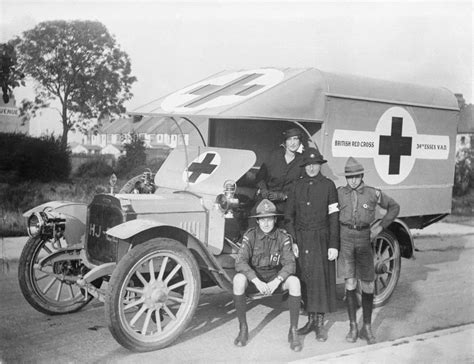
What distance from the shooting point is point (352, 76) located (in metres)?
5.79

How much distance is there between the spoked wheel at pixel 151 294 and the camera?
409cm

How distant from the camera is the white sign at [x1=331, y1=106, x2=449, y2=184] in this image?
18.6 feet

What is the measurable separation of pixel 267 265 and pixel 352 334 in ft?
3.31

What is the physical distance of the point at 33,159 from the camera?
12.4 metres

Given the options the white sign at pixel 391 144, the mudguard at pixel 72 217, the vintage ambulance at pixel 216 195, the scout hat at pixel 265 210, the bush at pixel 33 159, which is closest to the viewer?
the vintage ambulance at pixel 216 195

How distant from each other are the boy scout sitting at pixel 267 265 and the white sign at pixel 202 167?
0.93m

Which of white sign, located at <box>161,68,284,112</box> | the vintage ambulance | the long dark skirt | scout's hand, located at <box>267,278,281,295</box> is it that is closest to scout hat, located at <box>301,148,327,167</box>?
the vintage ambulance

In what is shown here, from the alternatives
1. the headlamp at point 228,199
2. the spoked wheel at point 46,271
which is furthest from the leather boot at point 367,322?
the spoked wheel at point 46,271

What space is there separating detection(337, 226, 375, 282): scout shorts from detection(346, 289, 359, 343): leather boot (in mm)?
176

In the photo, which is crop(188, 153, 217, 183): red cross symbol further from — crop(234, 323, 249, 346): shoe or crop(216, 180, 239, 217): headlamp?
crop(234, 323, 249, 346): shoe

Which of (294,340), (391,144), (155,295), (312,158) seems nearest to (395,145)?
(391,144)

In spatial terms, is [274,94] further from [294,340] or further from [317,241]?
[294,340]

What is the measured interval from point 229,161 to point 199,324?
162 cm

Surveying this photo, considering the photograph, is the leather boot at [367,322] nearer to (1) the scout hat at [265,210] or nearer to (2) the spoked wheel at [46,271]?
(1) the scout hat at [265,210]
